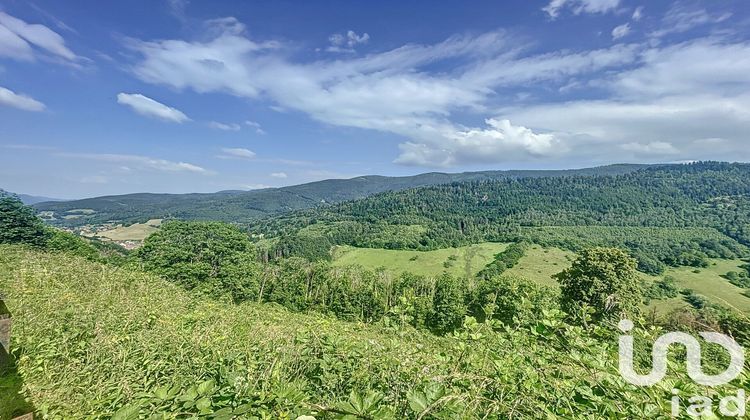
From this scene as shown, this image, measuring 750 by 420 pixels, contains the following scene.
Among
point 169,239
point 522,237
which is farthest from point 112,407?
point 522,237

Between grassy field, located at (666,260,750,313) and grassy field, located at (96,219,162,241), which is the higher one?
grassy field, located at (96,219,162,241)

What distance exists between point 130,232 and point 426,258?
152m

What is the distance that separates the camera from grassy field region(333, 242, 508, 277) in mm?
82000

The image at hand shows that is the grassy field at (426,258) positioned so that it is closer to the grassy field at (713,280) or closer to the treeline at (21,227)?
the grassy field at (713,280)

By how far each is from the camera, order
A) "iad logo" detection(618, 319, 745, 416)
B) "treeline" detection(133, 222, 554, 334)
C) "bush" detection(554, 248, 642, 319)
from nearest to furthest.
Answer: "iad logo" detection(618, 319, 745, 416), "bush" detection(554, 248, 642, 319), "treeline" detection(133, 222, 554, 334)

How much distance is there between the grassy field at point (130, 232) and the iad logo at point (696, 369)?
16560cm

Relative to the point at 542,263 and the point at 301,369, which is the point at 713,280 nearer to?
the point at 542,263

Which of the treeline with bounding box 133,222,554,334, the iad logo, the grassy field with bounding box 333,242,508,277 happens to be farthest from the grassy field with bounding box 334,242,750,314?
the iad logo

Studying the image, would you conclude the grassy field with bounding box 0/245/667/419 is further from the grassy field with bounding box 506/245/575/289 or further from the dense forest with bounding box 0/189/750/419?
the grassy field with bounding box 506/245/575/289

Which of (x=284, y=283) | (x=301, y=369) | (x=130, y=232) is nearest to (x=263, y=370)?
(x=301, y=369)

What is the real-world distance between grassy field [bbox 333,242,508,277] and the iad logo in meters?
75.1

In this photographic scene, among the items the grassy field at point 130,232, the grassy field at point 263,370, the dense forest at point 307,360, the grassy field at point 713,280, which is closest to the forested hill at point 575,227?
the grassy field at point 713,280

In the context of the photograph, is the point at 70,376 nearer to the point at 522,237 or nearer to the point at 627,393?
the point at 627,393

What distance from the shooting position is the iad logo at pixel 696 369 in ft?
4.57
